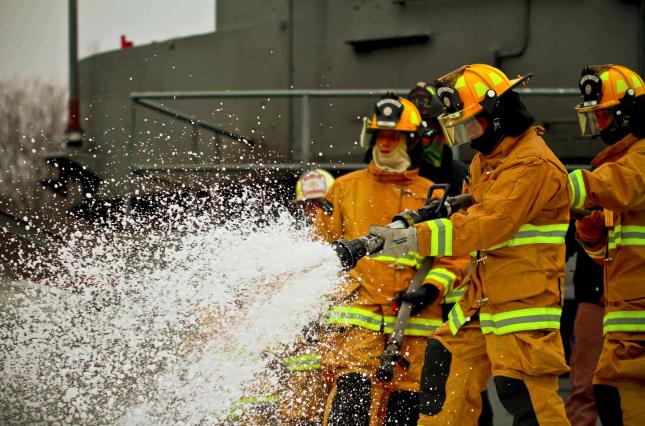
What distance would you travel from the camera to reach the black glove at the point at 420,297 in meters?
5.76

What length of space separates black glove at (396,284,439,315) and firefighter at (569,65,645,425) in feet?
2.82

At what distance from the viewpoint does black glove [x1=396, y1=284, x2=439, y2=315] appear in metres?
5.76

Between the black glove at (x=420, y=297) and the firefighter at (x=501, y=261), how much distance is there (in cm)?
69

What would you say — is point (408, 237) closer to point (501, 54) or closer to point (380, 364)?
point (380, 364)

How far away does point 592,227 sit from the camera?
5555mm

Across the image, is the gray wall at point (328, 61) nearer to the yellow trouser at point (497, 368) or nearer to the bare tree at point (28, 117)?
the yellow trouser at point (497, 368)

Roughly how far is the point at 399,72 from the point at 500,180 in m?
5.12

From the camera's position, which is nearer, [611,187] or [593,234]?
[611,187]

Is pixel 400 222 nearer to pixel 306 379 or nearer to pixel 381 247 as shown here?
pixel 381 247

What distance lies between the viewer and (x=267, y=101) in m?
10.4

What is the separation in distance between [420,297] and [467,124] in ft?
3.88

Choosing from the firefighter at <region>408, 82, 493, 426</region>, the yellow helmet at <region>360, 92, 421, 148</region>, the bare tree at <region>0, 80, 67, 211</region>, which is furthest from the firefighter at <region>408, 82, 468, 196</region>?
the bare tree at <region>0, 80, 67, 211</region>

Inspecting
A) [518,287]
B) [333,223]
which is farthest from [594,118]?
[333,223]

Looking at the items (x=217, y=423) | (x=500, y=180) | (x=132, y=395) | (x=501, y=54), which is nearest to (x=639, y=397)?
(x=500, y=180)
